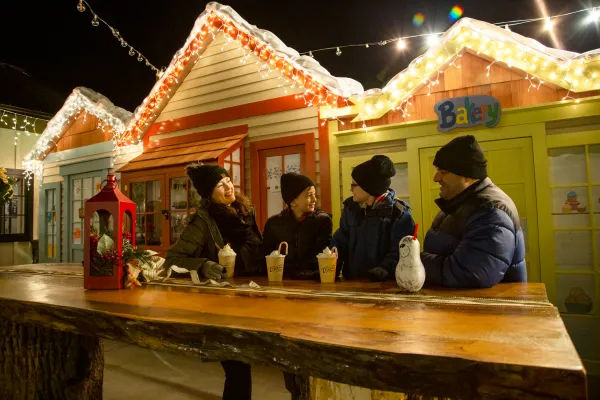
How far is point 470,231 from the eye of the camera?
1896 millimetres

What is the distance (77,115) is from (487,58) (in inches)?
308

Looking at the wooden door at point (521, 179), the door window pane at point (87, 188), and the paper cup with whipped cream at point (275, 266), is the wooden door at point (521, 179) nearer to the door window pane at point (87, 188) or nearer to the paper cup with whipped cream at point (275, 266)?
the paper cup with whipped cream at point (275, 266)

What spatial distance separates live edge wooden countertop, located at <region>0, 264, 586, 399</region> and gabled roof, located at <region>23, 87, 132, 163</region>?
18.5ft

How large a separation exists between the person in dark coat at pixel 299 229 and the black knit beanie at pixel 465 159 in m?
1.03

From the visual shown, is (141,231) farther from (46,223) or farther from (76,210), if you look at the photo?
(46,223)

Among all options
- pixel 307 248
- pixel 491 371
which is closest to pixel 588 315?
pixel 307 248

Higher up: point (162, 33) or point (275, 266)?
point (162, 33)

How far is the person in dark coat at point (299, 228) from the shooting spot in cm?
287

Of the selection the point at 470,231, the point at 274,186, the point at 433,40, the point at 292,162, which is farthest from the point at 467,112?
the point at 470,231

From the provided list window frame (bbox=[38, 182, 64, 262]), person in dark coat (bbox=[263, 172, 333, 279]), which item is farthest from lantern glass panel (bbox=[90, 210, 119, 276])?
window frame (bbox=[38, 182, 64, 262])

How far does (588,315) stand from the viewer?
384cm

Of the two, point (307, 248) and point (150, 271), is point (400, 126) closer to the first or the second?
point (307, 248)

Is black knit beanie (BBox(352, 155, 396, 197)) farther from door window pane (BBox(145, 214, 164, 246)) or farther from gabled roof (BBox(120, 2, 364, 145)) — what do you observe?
door window pane (BBox(145, 214, 164, 246))

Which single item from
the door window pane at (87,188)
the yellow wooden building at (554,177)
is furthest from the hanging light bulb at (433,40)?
the door window pane at (87,188)
